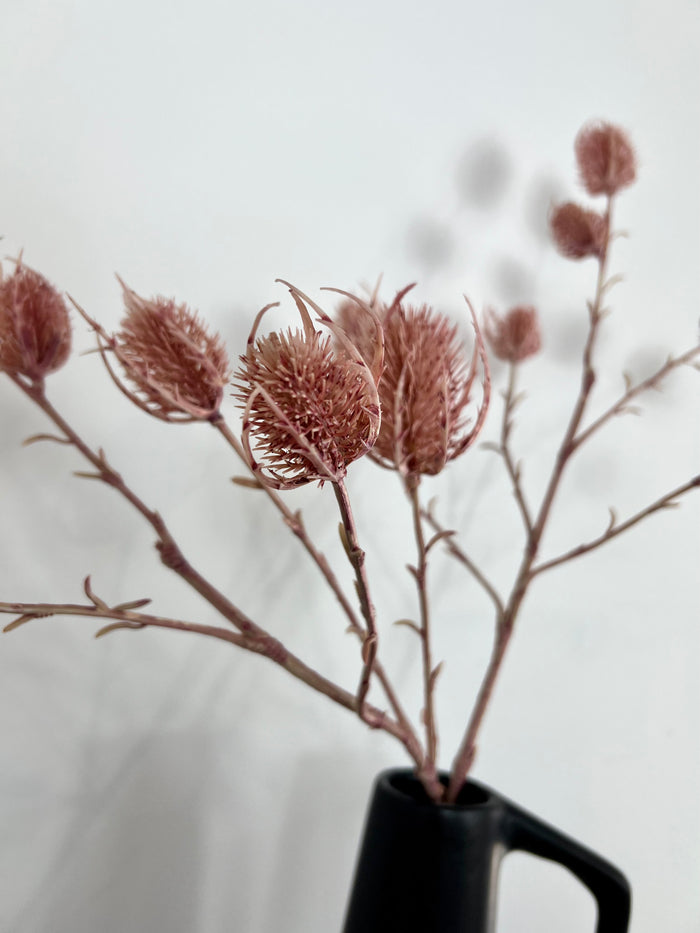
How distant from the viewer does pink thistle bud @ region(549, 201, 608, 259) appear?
1.40 feet

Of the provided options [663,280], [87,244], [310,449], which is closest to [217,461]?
[87,244]

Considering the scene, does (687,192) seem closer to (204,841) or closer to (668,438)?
(668,438)

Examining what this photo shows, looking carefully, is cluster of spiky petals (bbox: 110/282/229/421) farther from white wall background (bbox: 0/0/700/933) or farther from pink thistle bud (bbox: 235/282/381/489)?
white wall background (bbox: 0/0/700/933)

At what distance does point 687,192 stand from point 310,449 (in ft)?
1.54

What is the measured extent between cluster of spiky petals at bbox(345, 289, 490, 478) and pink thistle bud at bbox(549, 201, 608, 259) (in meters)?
0.20

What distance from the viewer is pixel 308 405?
7.7 inches

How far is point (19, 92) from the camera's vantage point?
0.38 m

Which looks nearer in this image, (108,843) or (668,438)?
(108,843)

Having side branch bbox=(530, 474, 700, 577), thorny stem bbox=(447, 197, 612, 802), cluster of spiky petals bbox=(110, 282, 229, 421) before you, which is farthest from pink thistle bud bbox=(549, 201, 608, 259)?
cluster of spiky petals bbox=(110, 282, 229, 421)

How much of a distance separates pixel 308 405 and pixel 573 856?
0.92ft

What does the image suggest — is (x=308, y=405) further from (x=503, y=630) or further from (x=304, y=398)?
(x=503, y=630)

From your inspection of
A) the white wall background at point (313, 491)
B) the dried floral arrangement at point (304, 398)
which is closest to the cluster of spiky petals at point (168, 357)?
the dried floral arrangement at point (304, 398)

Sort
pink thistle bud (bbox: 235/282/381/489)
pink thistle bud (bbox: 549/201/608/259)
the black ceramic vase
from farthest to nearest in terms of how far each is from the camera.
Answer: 1. pink thistle bud (bbox: 549/201/608/259)
2. the black ceramic vase
3. pink thistle bud (bbox: 235/282/381/489)

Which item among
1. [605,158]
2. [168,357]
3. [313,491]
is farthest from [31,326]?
[605,158]
